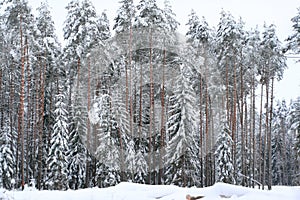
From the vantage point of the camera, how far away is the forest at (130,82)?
22.0 meters

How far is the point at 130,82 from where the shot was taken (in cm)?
2464

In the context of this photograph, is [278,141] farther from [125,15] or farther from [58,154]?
[58,154]

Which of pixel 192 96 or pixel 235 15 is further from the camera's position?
pixel 235 15

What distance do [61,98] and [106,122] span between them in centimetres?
346

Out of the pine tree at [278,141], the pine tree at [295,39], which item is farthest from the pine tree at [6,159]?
the pine tree at [278,141]

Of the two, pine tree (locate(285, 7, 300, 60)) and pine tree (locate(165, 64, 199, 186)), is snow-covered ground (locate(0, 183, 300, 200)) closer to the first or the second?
pine tree (locate(165, 64, 199, 186))

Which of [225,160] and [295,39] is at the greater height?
[295,39]

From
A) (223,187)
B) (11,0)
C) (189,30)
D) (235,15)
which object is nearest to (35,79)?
(11,0)

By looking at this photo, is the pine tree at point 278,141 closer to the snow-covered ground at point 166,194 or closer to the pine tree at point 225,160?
the pine tree at point 225,160

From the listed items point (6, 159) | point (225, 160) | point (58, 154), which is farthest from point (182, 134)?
point (6, 159)

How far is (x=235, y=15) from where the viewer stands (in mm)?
27406

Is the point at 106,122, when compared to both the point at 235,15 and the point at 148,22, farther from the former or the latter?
the point at 235,15

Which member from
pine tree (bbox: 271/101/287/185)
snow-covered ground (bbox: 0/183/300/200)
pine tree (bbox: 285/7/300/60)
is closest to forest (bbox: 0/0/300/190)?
pine tree (bbox: 285/7/300/60)

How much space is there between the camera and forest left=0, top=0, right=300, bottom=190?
22047mm
